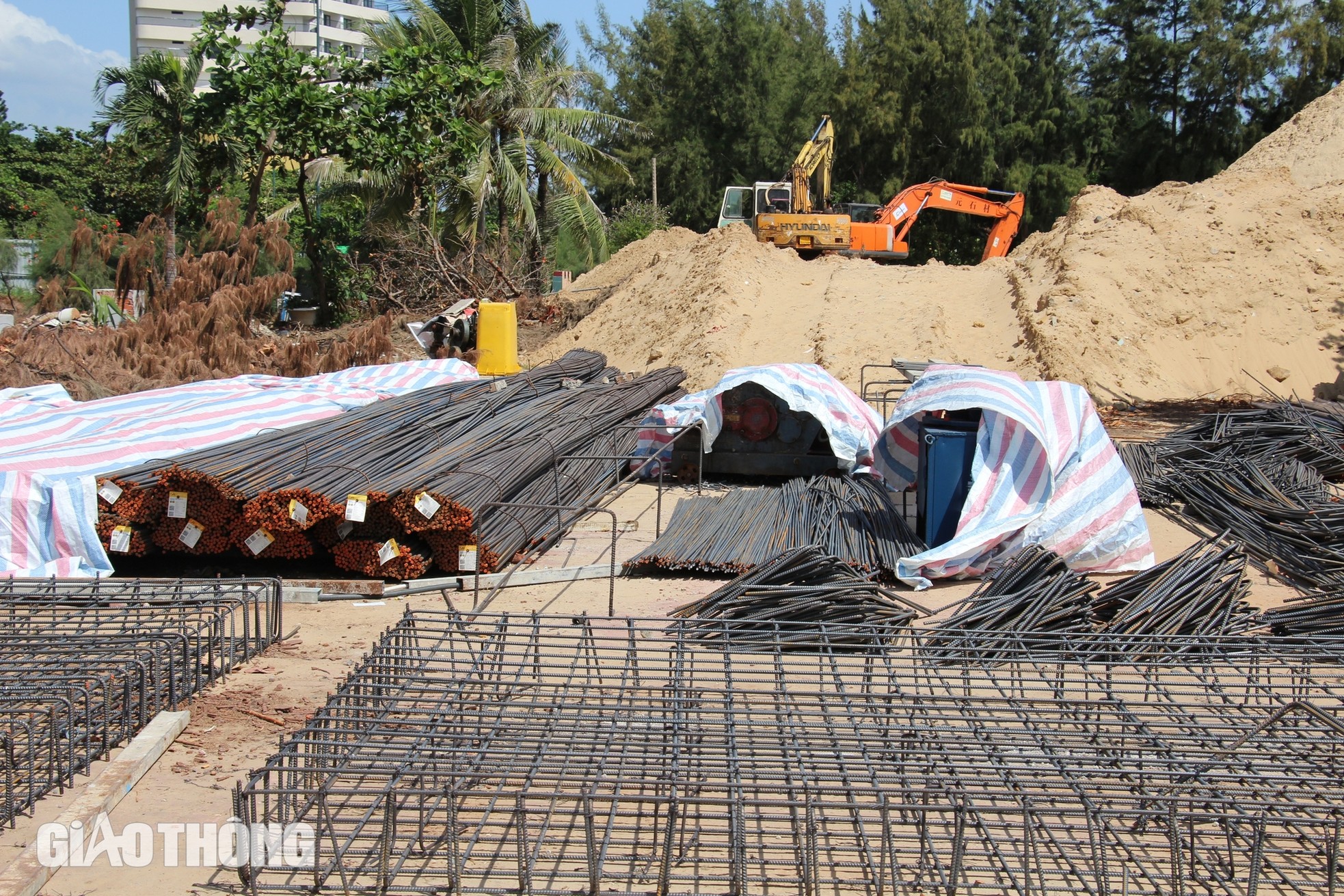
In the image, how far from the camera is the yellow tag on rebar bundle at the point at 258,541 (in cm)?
734

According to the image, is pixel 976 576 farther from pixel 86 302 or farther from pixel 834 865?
pixel 86 302

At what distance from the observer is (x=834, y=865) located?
12.1 ft

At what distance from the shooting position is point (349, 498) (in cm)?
718

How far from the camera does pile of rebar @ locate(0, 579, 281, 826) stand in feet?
14.8

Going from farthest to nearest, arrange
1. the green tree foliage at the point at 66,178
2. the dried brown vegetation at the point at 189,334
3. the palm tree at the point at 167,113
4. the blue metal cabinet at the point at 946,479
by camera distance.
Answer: the green tree foliage at the point at 66,178 → the palm tree at the point at 167,113 → the dried brown vegetation at the point at 189,334 → the blue metal cabinet at the point at 946,479

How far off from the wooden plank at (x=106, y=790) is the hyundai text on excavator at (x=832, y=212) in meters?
16.9

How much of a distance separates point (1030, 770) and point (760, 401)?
261 inches

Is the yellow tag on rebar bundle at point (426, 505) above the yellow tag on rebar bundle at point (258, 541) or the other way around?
above

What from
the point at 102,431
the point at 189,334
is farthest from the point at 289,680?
the point at 189,334

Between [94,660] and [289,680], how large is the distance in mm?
1047

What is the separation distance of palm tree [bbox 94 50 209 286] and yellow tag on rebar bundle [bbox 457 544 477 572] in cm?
1254

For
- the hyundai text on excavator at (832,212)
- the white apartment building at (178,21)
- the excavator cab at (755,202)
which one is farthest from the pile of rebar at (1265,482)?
the white apartment building at (178,21)

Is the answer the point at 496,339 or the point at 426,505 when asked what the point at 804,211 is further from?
the point at 426,505

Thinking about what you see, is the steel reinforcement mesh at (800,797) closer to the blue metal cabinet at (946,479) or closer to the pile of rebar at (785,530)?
the pile of rebar at (785,530)
